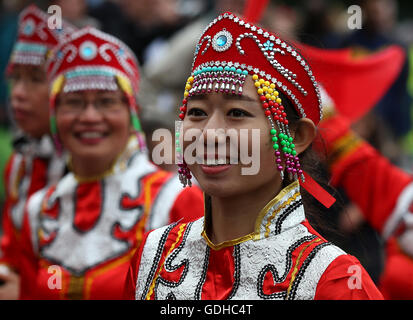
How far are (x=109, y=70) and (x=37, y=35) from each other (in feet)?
3.05

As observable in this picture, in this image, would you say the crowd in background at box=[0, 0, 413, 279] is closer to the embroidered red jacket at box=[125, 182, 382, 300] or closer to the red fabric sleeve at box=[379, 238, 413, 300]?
the red fabric sleeve at box=[379, 238, 413, 300]

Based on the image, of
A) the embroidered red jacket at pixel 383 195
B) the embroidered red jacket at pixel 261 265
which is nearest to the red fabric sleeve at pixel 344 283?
the embroidered red jacket at pixel 261 265

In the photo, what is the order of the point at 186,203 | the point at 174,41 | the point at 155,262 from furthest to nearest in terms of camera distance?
the point at 174,41 < the point at 186,203 < the point at 155,262

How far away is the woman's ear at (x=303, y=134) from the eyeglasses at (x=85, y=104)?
61.5 inches

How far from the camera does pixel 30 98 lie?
13.7 feet

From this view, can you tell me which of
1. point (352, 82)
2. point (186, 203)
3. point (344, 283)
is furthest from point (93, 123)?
point (352, 82)

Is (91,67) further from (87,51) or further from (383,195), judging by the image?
(383,195)

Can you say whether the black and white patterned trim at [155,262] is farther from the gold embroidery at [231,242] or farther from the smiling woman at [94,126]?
the smiling woman at [94,126]

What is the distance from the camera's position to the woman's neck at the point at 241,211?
7.07 feet

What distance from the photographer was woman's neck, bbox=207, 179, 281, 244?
2.15 m

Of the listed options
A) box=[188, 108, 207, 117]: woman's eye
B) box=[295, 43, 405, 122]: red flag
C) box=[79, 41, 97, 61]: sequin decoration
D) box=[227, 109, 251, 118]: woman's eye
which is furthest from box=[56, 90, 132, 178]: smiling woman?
box=[295, 43, 405, 122]: red flag

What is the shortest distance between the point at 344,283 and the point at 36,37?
2999 millimetres

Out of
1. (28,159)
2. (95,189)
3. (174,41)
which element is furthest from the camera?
(174,41)

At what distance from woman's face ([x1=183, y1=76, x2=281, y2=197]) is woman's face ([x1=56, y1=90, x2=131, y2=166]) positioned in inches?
58.3
